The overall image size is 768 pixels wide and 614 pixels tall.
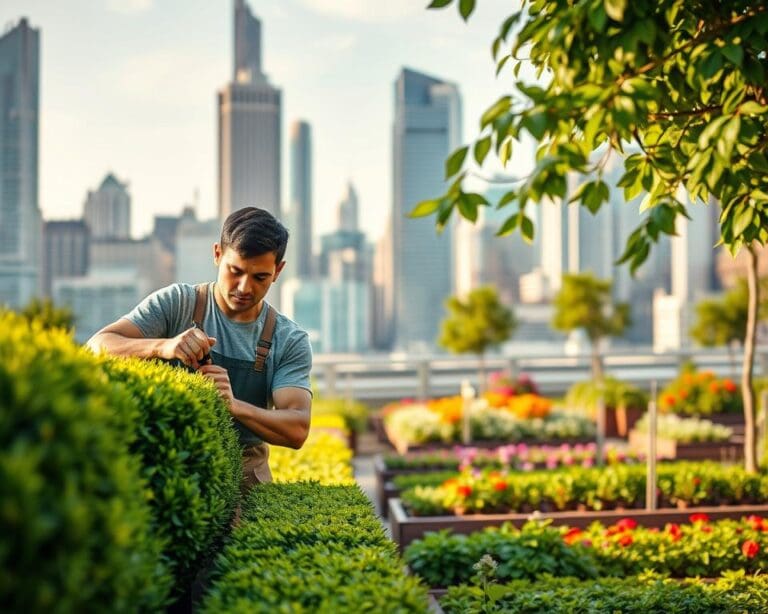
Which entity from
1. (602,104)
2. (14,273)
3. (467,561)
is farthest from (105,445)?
(14,273)

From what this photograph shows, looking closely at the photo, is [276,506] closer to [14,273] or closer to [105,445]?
[105,445]

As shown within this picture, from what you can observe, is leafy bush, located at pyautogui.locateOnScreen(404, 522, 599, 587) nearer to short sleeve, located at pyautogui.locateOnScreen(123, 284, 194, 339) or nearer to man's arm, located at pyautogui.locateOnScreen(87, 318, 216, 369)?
short sleeve, located at pyautogui.locateOnScreen(123, 284, 194, 339)

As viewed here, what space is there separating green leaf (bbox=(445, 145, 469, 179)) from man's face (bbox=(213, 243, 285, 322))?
51.3 inches

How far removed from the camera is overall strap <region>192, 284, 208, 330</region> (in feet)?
10.4

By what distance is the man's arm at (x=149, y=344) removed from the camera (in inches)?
103

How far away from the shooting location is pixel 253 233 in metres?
3.02

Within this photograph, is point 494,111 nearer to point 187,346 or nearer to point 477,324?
point 187,346

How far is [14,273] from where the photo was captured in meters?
158

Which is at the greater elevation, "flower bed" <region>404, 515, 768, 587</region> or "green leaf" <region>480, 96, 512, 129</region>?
"green leaf" <region>480, 96, 512, 129</region>

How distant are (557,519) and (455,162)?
4.08 meters

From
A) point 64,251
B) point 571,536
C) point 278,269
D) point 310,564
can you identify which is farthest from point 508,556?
point 64,251

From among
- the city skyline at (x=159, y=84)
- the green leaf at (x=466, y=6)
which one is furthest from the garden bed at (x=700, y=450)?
the city skyline at (x=159, y=84)

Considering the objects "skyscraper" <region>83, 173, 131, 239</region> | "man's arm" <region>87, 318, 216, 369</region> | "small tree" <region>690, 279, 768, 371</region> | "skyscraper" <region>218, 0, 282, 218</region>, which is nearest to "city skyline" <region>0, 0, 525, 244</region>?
"skyscraper" <region>83, 173, 131, 239</region>

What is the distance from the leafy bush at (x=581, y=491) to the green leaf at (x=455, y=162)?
4146mm
